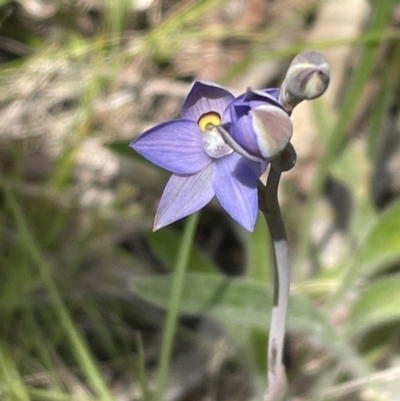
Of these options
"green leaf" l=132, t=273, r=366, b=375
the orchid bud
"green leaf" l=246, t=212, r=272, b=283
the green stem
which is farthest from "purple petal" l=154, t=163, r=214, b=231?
"green leaf" l=246, t=212, r=272, b=283

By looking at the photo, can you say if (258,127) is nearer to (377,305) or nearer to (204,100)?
(204,100)

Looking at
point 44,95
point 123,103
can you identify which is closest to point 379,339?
point 123,103

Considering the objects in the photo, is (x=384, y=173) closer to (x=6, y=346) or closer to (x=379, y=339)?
(x=379, y=339)

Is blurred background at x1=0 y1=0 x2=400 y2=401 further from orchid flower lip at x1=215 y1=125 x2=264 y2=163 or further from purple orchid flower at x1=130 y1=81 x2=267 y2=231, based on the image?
orchid flower lip at x1=215 y1=125 x2=264 y2=163

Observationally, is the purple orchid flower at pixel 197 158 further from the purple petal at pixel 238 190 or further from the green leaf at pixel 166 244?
the green leaf at pixel 166 244

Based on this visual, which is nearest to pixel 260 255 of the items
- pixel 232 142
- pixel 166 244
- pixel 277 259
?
pixel 166 244
